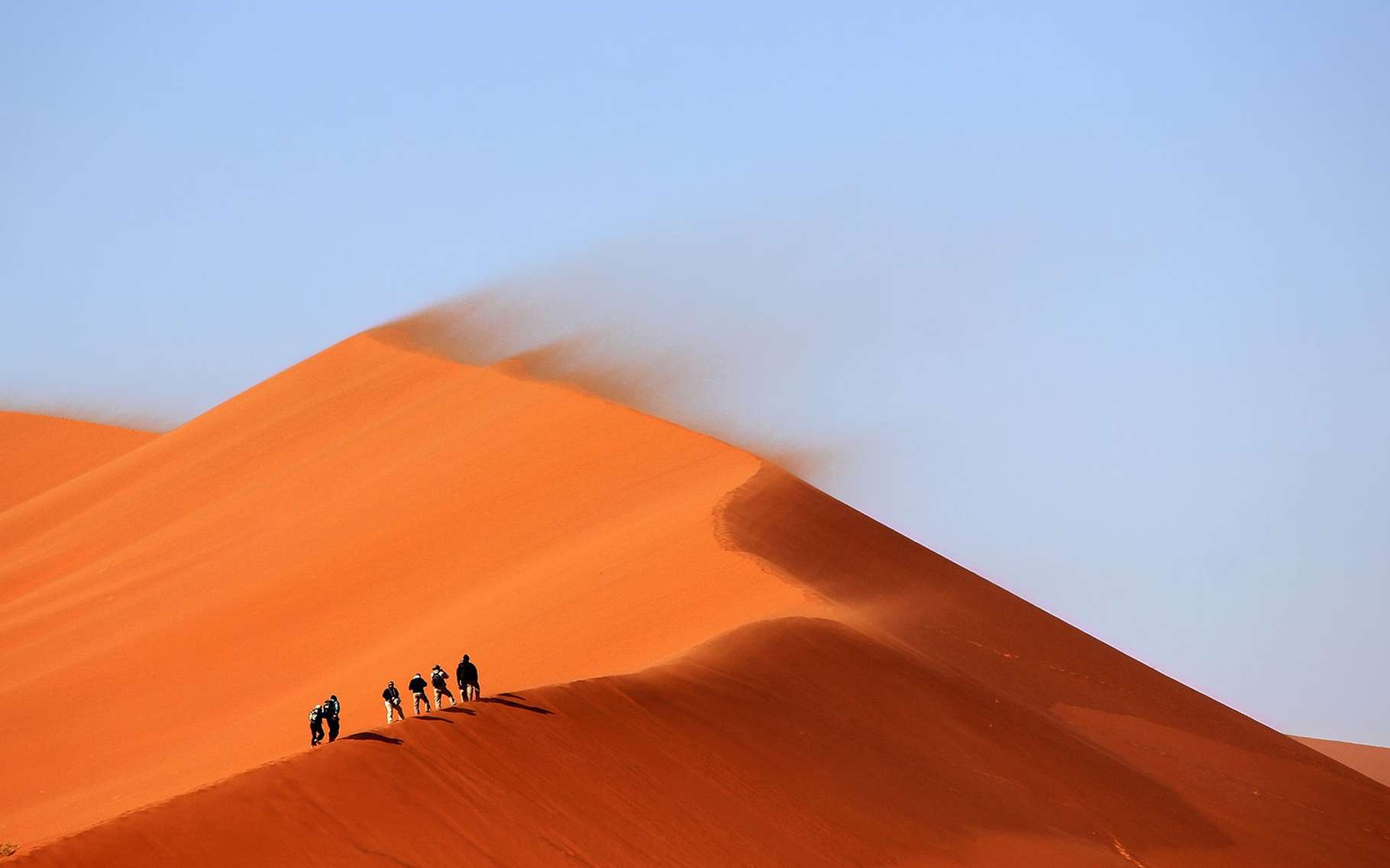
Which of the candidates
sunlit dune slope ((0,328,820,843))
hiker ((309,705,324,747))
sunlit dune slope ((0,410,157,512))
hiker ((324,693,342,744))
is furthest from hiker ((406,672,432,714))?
sunlit dune slope ((0,410,157,512))

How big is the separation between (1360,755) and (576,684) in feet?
168

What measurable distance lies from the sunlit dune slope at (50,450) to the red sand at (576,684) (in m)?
17.4

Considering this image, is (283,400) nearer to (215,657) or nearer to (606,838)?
(215,657)

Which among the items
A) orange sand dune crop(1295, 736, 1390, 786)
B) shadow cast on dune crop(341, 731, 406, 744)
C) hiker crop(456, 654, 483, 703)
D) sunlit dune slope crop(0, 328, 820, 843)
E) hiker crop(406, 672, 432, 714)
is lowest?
shadow cast on dune crop(341, 731, 406, 744)

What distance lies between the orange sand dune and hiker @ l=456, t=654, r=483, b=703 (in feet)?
147

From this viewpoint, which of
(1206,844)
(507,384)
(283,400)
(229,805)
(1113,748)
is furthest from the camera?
(283,400)

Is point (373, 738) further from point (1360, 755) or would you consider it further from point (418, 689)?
point (1360, 755)

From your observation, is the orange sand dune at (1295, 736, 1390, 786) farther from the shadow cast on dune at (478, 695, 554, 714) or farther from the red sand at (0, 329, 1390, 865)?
the shadow cast on dune at (478, 695, 554, 714)

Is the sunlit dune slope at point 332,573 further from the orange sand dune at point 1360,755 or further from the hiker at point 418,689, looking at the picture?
the orange sand dune at point 1360,755

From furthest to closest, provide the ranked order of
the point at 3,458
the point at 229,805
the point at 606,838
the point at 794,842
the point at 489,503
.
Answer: the point at 3,458 → the point at 489,503 → the point at 794,842 → the point at 606,838 → the point at 229,805

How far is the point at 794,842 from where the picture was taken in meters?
17.2

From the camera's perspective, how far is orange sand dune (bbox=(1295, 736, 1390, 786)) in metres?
56.1

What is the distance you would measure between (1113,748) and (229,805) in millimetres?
15745

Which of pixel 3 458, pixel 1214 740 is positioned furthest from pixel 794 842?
pixel 3 458
